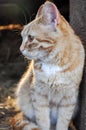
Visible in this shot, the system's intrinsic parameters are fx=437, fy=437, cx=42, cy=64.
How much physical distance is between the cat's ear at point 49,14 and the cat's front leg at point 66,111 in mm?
571

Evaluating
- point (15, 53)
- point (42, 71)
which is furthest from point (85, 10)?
point (15, 53)

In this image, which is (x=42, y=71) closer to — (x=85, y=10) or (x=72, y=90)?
(x=72, y=90)

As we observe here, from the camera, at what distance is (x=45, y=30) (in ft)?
10.1

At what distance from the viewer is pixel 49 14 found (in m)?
3.06

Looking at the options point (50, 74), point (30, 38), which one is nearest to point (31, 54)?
point (30, 38)

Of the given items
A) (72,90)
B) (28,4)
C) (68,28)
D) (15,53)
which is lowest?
(15,53)

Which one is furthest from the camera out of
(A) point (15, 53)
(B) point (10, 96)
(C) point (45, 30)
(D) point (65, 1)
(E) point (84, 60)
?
(A) point (15, 53)

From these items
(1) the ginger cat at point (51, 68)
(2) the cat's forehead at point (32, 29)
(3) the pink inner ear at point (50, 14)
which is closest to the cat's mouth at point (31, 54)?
(1) the ginger cat at point (51, 68)

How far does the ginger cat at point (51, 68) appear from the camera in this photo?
3.08 meters

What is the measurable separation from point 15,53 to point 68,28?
3.55 metres

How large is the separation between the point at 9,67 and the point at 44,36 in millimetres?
3458

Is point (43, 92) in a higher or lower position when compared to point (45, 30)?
lower

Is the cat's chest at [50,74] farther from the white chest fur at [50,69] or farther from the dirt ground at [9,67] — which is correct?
the dirt ground at [9,67]

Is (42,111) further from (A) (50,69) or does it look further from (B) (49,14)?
(B) (49,14)
